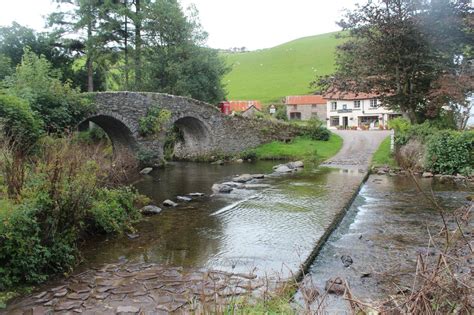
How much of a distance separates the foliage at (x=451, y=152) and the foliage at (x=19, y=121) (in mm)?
15183

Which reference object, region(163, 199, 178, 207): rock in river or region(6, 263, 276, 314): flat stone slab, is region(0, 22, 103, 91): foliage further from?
region(6, 263, 276, 314): flat stone slab

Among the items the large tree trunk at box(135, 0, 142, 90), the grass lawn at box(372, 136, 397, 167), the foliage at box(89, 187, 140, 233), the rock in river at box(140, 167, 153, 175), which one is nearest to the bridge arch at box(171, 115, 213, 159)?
the large tree trunk at box(135, 0, 142, 90)

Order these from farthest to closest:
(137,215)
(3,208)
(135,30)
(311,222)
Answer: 1. (135,30)
2. (137,215)
3. (311,222)
4. (3,208)

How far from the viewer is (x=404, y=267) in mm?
6809

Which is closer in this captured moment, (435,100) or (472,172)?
(472,172)

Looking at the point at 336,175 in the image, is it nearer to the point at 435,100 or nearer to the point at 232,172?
the point at 232,172

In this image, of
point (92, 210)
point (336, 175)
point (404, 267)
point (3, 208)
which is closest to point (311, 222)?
point (404, 267)

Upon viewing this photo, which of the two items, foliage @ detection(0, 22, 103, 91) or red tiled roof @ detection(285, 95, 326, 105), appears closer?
foliage @ detection(0, 22, 103, 91)

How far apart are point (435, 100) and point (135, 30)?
19622 mm

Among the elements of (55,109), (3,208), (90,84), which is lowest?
(3,208)

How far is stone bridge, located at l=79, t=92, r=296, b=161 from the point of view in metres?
21.1

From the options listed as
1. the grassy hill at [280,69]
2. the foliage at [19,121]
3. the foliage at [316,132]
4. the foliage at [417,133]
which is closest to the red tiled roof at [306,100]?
the grassy hill at [280,69]

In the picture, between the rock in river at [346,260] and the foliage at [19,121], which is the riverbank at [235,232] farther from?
the foliage at [19,121]

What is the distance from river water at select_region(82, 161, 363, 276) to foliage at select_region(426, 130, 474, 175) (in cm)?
437
